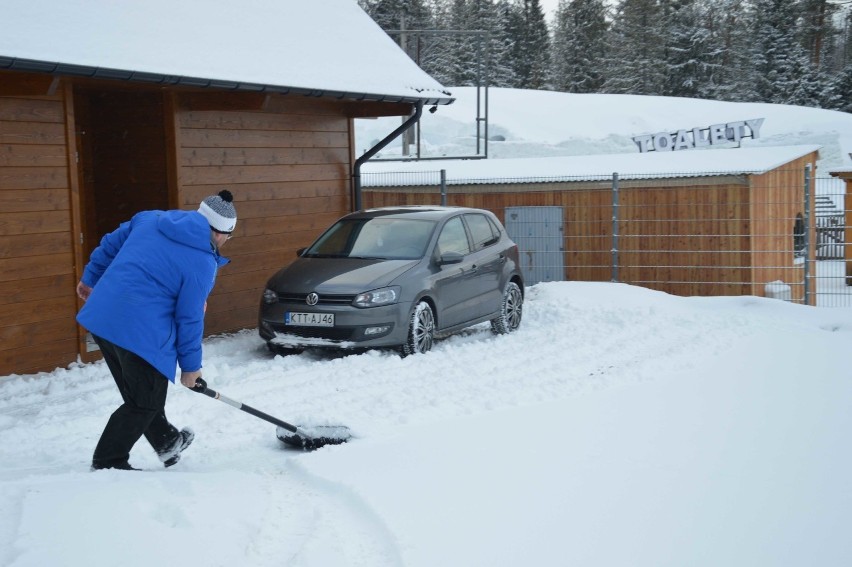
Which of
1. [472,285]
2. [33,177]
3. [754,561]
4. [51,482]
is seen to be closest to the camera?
[754,561]

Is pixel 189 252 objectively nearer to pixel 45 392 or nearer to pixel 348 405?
pixel 348 405

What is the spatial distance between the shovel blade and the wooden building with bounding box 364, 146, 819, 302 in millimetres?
11534

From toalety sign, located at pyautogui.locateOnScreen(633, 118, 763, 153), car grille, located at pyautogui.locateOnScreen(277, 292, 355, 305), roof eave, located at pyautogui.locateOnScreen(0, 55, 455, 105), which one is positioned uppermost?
toalety sign, located at pyautogui.locateOnScreen(633, 118, 763, 153)

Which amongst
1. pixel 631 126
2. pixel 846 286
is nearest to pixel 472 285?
pixel 846 286

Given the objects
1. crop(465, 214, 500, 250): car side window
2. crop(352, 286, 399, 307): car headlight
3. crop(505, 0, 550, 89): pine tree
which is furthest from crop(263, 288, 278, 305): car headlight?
crop(505, 0, 550, 89): pine tree

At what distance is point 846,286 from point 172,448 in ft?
63.9

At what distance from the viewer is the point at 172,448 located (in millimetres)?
5738

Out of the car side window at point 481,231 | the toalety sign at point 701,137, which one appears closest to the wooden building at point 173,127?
the car side window at point 481,231

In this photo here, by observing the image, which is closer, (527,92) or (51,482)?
(51,482)

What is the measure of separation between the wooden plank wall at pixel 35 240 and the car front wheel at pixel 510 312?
4.76 meters

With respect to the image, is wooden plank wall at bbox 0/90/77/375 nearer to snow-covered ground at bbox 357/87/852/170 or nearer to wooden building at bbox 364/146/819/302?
wooden building at bbox 364/146/819/302

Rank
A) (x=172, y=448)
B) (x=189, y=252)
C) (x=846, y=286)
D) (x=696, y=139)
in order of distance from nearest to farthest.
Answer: (x=189, y=252) < (x=172, y=448) < (x=846, y=286) < (x=696, y=139)

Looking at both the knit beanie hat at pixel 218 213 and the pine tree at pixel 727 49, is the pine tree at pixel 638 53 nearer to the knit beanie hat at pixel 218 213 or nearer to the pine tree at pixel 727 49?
the pine tree at pixel 727 49

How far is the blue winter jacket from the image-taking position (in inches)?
205
